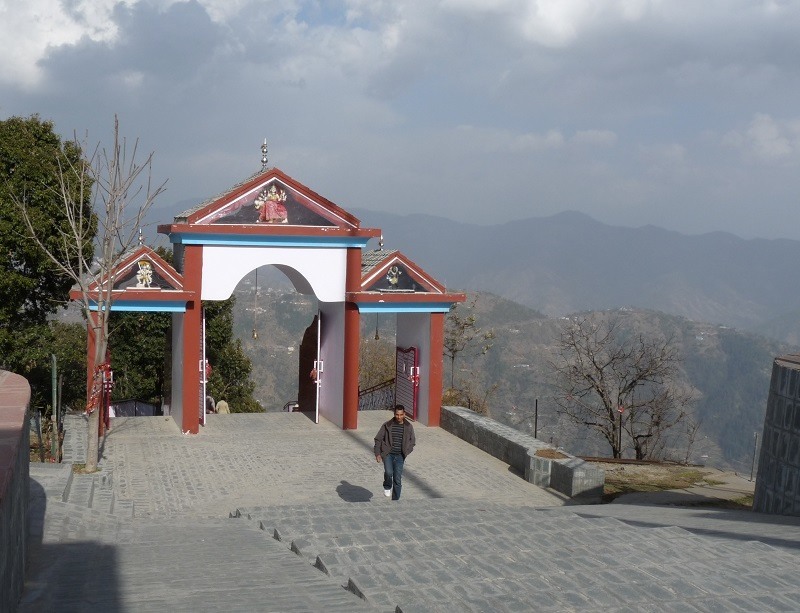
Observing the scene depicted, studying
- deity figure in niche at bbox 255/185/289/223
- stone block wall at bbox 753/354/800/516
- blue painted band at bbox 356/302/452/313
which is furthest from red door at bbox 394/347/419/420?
stone block wall at bbox 753/354/800/516

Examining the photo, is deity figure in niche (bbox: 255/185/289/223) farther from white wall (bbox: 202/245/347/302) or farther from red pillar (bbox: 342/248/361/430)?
red pillar (bbox: 342/248/361/430)

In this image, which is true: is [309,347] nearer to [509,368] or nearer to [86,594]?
[86,594]

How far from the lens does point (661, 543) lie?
28.8 feet

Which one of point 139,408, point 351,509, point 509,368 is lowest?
point 509,368

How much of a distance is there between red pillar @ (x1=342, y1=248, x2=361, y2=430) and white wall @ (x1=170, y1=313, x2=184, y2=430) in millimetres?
3337

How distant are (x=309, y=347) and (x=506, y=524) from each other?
13608mm

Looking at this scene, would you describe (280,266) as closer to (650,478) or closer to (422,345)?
(422,345)

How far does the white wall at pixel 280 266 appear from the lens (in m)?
19.2

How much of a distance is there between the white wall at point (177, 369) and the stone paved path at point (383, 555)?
4693mm

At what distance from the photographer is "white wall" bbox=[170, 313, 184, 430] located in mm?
19234

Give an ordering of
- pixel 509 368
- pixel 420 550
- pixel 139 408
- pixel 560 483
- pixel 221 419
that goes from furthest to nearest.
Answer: pixel 509 368 → pixel 139 408 → pixel 221 419 → pixel 560 483 → pixel 420 550

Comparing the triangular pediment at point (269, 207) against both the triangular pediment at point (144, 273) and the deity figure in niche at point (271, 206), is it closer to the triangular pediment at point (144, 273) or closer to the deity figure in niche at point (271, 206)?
the deity figure in niche at point (271, 206)

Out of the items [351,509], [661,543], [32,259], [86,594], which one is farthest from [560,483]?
[32,259]

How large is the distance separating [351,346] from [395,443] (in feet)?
23.7
